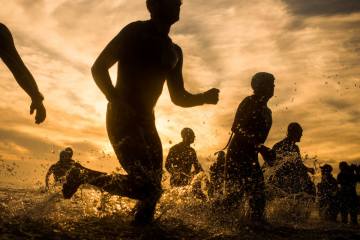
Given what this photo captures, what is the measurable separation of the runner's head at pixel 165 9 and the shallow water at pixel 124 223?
1867 millimetres

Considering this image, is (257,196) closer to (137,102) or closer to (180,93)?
(180,93)

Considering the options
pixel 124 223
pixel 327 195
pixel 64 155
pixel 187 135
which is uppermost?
pixel 187 135

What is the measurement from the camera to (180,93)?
5.36m

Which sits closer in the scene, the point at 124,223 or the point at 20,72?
the point at 20,72

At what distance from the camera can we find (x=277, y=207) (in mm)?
8008

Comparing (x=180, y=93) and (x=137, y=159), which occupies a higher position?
(x=180, y=93)

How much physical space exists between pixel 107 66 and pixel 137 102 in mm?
439

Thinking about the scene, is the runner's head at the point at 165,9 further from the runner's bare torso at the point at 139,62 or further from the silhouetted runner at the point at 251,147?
the silhouetted runner at the point at 251,147

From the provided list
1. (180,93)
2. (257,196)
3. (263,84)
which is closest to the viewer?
(180,93)

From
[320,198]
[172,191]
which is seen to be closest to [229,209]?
[172,191]

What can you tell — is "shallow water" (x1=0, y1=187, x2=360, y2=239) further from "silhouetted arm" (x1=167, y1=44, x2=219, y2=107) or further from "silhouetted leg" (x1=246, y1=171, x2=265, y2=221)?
"silhouetted arm" (x1=167, y1=44, x2=219, y2=107)

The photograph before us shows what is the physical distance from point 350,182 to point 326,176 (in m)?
0.65

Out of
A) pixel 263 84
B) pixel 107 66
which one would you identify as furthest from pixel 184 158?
pixel 107 66

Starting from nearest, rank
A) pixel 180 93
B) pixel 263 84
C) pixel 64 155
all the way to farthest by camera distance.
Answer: pixel 180 93 < pixel 263 84 < pixel 64 155
